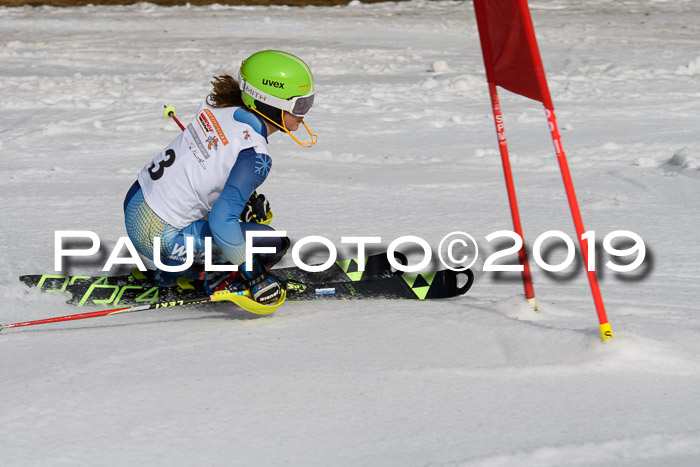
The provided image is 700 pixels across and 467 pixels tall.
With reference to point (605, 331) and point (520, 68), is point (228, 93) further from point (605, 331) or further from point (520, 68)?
point (605, 331)

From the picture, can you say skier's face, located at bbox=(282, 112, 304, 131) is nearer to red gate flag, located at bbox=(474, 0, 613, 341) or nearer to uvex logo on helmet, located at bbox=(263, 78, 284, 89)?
uvex logo on helmet, located at bbox=(263, 78, 284, 89)

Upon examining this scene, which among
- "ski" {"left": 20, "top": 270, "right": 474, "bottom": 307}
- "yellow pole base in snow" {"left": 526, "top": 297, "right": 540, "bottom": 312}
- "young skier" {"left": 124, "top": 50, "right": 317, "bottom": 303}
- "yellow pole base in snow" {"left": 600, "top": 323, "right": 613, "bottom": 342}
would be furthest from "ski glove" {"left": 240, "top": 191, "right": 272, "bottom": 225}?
"yellow pole base in snow" {"left": 600, "top": 323, "right": 613, "bottom": 342}

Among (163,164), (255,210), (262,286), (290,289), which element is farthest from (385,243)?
(163,164)

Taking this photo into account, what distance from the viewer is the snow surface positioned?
275 centimetres

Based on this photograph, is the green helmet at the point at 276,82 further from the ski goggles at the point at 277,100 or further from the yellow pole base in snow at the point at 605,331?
the yellow pole base in snow at the point at 605,331

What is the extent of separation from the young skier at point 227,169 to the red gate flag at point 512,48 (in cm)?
85

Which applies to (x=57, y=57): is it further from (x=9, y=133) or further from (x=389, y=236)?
(x=389, y=236)

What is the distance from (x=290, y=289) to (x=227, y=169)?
81cm

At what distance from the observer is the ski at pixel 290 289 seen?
4262mm

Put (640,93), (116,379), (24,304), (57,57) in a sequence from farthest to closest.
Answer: (57,57) < (640,93) < (24,304) < (116,379)

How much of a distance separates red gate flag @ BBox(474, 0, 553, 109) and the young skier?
85cm

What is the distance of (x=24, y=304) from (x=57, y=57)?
695 centimetres

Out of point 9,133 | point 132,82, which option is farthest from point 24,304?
point 132,82

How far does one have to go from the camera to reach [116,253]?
482 cm
